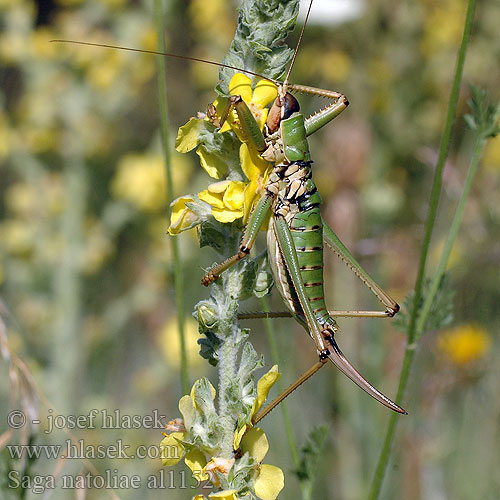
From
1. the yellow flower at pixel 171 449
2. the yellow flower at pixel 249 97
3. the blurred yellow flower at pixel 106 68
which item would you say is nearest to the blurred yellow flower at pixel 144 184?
the blurred yellow flower at pixel 106 68

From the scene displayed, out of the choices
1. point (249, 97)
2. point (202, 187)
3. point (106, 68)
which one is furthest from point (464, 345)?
point (106, 68)

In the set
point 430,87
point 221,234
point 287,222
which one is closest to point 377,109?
point 430,87

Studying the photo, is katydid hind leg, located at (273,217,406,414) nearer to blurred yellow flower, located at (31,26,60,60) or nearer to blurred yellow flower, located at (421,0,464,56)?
blurred yellow flower, located at (31,26,60,60)

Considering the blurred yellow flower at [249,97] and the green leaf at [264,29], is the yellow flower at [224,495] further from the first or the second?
the green leaf at [264,29]

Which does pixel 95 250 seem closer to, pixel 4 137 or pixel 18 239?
pixel 18 239

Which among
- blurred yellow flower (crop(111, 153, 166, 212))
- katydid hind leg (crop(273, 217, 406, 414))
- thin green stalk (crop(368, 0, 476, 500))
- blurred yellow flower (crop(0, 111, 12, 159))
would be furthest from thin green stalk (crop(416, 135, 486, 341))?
blurred yellow flower (crop(0, 111, 12, 159))

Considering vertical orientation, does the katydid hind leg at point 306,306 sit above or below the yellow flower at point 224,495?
above

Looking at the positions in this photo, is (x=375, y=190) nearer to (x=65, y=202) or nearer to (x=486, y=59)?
(x=486, y=59)
